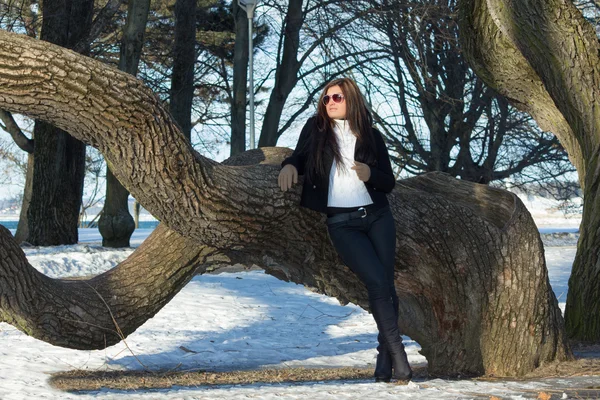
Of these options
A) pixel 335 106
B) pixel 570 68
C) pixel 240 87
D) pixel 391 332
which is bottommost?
pixel 391 332

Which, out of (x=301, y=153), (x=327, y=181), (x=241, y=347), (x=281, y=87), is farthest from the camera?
(x=281, y=87)

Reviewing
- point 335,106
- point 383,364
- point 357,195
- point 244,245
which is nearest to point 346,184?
point 357,195

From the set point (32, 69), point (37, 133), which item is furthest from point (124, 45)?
point (32, 69)

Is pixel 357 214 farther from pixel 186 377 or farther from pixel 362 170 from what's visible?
pixel 186 377

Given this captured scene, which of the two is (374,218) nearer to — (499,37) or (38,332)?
(38,332)

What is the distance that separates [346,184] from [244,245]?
801mm

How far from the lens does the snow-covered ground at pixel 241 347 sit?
4.25m

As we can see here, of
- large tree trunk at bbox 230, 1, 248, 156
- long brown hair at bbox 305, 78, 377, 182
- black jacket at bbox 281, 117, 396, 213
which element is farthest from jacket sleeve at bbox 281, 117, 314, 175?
large tree trunk at bbox 230, 1, 248, 156

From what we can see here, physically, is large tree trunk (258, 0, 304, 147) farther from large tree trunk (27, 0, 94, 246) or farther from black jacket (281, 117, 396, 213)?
black jacket (281, 117, 396, 213)

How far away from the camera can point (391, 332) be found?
14.4 ft

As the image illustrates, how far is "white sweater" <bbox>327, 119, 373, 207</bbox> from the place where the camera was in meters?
4.43

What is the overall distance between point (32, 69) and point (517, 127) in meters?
18.5

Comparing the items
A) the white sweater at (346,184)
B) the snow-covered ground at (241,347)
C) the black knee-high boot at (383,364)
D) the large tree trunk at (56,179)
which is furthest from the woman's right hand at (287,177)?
the large tree trunk at (56,179)

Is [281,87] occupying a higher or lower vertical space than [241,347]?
higher
